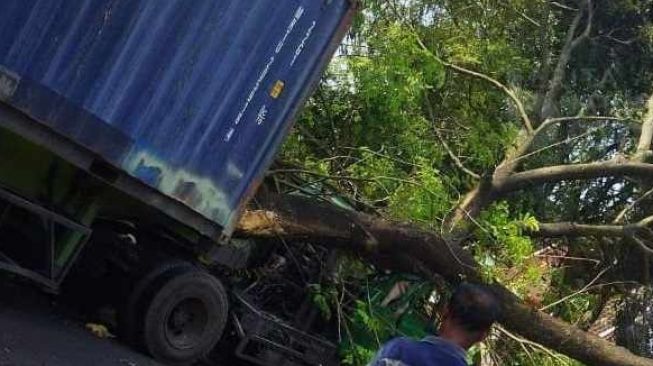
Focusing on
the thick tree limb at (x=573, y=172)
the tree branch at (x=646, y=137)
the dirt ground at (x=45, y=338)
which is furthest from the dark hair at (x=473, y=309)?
the tree branch at (x=646, y=137)

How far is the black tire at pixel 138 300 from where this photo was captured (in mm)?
7797

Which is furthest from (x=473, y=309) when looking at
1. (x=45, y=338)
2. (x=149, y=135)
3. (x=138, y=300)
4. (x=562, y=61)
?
(x=562, y=61)

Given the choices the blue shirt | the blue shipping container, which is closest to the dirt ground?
the blue shipping container

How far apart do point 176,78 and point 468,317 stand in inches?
169

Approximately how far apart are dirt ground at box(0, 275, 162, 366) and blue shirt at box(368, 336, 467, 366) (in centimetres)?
400

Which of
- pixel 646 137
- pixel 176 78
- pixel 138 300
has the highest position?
pixel 646 137

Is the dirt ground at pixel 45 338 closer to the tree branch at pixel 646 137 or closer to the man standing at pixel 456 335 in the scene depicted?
the man standing at pixel 456 335

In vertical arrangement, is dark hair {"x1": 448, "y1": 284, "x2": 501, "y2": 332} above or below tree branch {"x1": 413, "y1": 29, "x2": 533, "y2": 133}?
below

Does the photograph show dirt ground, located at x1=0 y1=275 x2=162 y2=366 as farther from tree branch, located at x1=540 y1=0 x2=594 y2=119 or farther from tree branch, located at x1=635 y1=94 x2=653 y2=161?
tree branch, located at x1=540 y1=0 x2=594 y2=119

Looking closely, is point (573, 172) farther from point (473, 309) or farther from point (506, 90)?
point (473, 309)

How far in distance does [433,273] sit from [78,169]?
3.88 meters

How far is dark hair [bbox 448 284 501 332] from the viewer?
102 inches

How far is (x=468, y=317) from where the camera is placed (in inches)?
102

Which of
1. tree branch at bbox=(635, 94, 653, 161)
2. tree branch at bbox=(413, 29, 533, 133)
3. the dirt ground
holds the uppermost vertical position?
tree branch at bbox=(635, 94, 653, 161)
